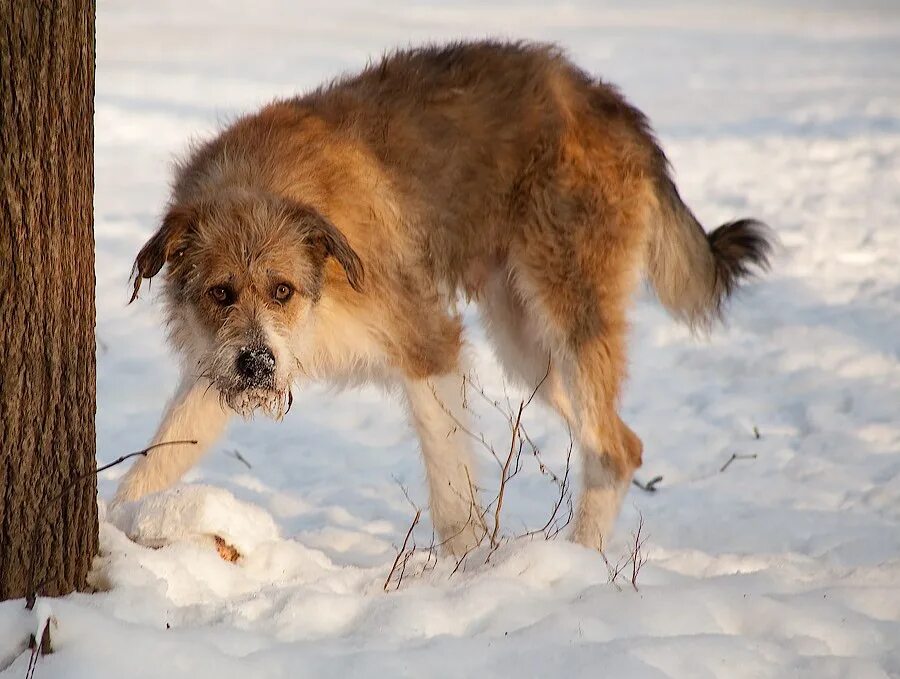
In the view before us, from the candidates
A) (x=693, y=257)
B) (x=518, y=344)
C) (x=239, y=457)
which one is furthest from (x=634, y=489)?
Result: (x=239, y=457)

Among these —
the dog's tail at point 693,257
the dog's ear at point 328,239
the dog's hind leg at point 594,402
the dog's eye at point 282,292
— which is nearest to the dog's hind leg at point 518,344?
the dog's hind leg at point 594,402

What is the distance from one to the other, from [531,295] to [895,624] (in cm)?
226

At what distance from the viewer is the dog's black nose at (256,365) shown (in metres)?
3.88

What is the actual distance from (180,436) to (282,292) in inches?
33.5

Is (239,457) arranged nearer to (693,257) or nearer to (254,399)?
(254,399)

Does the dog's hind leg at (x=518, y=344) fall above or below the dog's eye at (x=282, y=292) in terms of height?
below

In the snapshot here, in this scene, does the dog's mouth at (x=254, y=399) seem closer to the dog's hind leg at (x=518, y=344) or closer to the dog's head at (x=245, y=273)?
the dog's head at (x=245, y=273)

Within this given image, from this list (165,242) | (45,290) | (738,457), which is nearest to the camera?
(45,290)

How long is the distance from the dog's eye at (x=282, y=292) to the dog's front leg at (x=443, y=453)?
2.29 ft

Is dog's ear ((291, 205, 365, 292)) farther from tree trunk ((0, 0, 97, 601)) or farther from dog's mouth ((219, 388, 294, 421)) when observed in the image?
tree trunk ((0, 0, 97, 601))

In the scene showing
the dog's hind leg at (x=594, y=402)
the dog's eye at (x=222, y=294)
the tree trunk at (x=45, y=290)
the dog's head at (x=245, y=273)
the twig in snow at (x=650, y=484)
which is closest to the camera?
the tree trunk at (x=45, y=290)

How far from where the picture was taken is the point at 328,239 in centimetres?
417

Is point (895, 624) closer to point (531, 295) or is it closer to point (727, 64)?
point (531, 295)

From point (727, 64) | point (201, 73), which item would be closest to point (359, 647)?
point (201, 73)
